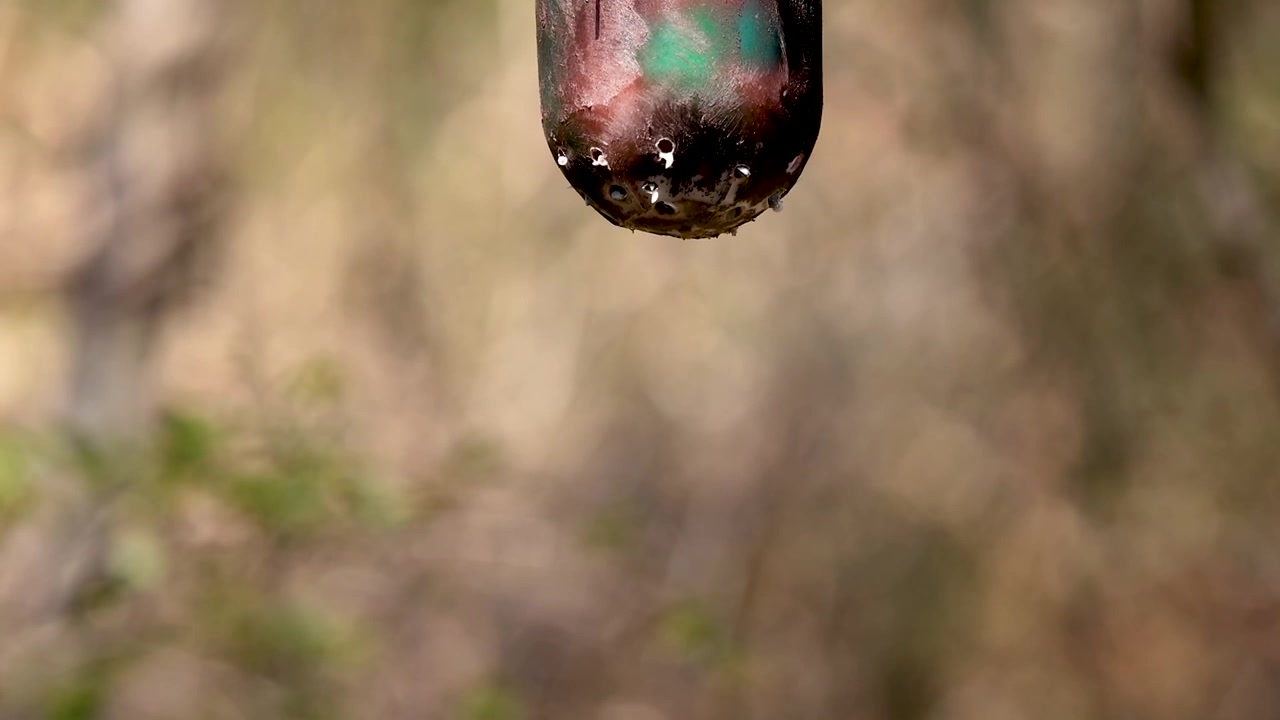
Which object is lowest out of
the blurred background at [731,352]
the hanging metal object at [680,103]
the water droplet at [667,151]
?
the water droplet at [667,151]

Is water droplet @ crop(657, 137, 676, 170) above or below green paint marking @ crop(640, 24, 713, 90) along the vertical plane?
below

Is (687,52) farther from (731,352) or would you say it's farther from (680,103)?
(731,352)

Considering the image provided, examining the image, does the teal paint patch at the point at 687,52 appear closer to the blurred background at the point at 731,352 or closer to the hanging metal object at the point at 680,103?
the hanging metal object at the point at 680,103

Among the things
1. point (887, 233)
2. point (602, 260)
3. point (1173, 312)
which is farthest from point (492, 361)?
point (1173, 312)

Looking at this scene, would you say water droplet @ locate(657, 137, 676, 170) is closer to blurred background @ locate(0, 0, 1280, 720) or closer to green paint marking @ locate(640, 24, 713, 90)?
green paint marking @ locate(640, 24, 713, 90)

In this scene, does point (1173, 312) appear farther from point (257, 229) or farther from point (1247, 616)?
point (257, 229)

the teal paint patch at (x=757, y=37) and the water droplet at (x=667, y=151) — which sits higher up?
the teal paint patch at (x=757, y=37)

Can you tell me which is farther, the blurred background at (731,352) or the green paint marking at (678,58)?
the blurred background at (731,352)

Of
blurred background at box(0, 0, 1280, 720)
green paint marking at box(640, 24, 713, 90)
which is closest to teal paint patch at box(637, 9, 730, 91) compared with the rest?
green paint marking at box(640, 24, 713, 90)

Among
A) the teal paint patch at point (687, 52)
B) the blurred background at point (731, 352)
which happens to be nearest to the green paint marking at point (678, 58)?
the teal paint patch at point (687, 52)
